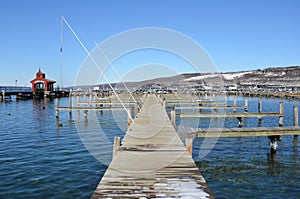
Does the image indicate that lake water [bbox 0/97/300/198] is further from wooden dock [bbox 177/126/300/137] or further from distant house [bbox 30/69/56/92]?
distant house [bbox 30/69/56/92]

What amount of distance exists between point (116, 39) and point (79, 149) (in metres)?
6.81

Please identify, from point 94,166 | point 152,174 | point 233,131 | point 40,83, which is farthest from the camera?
point 40,83

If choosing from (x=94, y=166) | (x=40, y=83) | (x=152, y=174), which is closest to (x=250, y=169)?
(x=152, y=174)

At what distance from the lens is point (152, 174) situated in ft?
25.7

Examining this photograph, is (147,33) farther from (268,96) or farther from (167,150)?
(268,96)

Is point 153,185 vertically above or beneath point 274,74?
beneath

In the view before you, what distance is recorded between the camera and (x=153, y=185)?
703 cm

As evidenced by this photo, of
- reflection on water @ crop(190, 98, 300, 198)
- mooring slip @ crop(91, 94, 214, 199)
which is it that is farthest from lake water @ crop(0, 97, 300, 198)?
mooring slip @ crop(91, 94, 214, 199)

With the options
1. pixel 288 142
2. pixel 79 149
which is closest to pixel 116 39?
pixel 79 149

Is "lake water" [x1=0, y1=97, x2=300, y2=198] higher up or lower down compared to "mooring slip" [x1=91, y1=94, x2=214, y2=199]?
lower down

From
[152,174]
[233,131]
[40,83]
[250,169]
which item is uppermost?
[40,83]

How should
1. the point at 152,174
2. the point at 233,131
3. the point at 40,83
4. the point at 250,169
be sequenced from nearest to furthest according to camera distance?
the point at 152,174 → the point at 250,169 → the point at 233,131 → the point at 40,83

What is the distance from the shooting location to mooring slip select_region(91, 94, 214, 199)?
655 centimetres

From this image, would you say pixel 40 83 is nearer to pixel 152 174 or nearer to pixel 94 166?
pixel 94 166
